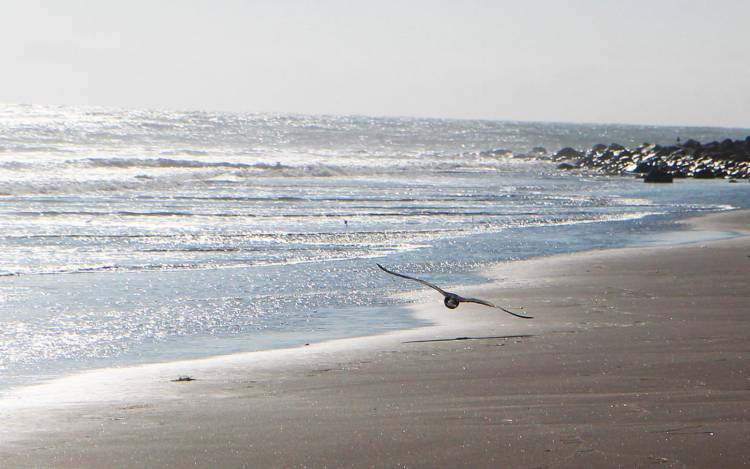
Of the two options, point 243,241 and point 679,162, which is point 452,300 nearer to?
point 243,241

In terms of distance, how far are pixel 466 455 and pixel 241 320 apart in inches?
172

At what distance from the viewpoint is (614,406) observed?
5.01 metres

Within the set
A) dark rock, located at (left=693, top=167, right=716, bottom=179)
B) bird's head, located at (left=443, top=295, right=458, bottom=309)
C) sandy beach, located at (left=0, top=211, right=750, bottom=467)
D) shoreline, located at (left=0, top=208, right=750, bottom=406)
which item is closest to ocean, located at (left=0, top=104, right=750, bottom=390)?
shoreline, located at (left=0, top=208, right=750, bottom=406)

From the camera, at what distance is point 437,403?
5.18 metres

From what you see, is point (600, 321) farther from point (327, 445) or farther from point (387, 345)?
point (327, 445)

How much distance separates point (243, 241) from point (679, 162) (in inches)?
1346

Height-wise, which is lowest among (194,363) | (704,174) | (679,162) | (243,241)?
(704,174)

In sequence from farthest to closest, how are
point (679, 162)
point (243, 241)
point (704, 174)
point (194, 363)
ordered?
point (679, 162) < point (704, 174) < point (243, 241) < point (194, 363)

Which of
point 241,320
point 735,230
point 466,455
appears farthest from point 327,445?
point 735,230

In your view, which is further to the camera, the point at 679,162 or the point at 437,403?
the point at 679,162

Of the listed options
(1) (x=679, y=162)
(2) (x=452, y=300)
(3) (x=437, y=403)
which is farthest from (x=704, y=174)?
(3) (x=437, y=403)

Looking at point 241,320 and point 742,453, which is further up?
point 742,453

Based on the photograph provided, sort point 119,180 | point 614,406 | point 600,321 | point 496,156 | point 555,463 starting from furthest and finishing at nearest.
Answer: point 496,156 → point 119,180 → point 600,321 → point 614,406 → point 555,463

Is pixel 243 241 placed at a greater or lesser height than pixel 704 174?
greater
